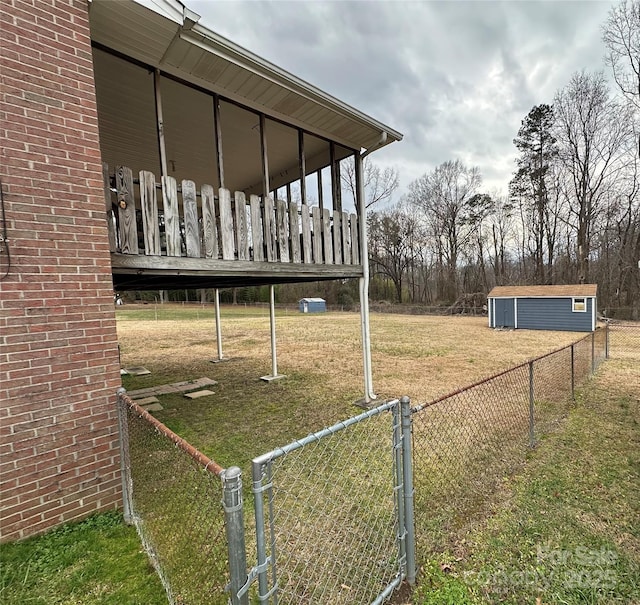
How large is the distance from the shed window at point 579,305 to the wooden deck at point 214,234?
591 inches

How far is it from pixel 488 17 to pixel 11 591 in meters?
11.7

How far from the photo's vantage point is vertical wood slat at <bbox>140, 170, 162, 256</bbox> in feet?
10.5

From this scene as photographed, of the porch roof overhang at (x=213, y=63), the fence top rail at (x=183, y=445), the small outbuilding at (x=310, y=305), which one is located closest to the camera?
the fence top rail at (x=183, y=445)

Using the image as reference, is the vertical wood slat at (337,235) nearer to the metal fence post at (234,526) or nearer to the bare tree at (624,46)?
the metal fence post at (234,526)

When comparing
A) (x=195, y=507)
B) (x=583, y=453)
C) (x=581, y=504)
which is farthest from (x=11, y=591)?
(x=583, y=453)

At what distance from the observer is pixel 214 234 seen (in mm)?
3693

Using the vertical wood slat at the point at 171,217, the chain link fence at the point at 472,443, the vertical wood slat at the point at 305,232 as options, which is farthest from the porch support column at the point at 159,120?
the chain link fence at the point at 472,443

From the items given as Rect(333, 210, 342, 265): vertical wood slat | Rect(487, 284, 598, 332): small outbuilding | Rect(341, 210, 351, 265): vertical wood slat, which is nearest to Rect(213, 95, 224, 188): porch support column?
Rect(333, 210, 342, 265): vertical wood slat

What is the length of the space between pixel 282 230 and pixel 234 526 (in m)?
3.57

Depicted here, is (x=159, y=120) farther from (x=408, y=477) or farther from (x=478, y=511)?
(x=478, y=511)

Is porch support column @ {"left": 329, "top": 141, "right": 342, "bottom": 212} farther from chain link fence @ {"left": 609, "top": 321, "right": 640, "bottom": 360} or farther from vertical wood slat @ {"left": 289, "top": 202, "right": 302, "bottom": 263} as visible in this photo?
chain link fence @ {"left": 609, "top": 321, "right": 640, "bottom": 360}

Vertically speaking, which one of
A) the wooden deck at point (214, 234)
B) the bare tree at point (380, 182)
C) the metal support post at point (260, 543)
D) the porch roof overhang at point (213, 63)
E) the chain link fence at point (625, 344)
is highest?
the bare tree at point (380, 182)

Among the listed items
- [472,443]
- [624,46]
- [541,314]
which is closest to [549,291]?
[541,314]

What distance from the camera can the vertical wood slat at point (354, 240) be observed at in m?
5.40
